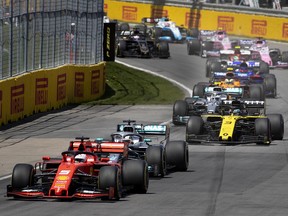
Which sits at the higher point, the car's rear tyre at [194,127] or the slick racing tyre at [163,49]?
the car's rear tyre at [194,127]

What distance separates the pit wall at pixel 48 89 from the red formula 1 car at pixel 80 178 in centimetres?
1355

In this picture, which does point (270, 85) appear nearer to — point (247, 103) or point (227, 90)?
point (227, 90)

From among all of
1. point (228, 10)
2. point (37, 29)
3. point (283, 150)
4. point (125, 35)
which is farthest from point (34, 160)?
point (228, 10)

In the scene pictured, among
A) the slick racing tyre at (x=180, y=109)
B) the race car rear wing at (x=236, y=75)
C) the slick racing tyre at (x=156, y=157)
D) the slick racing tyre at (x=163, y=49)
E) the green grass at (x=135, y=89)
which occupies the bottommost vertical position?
the green grass at (x=135, y=89)

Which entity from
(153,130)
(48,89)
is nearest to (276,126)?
(153,130)

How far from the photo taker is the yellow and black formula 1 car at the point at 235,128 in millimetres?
30297

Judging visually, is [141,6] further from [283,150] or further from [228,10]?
[283,150]

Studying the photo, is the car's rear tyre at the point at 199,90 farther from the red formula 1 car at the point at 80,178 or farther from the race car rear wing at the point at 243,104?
the red formula 1 car at the point at 80,178

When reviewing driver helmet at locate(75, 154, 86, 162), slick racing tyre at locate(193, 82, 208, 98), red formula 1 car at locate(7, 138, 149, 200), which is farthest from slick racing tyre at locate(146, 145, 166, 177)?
slick racing tyre at locate(193, 82, 208, 98)

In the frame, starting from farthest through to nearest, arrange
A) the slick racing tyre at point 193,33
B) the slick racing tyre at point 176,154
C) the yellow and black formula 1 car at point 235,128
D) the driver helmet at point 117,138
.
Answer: the slick racing tyre at point 193,33
the yellow and black formula 1 car at point 235,128
the slick racing tyre at point 176,154
the driver helmet at point 117,138

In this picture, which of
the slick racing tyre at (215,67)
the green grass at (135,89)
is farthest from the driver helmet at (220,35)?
the slick racing tyre at (215,67)

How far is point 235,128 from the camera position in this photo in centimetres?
3067

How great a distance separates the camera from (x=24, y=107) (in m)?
36.7

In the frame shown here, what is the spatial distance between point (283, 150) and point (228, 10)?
139 ft
